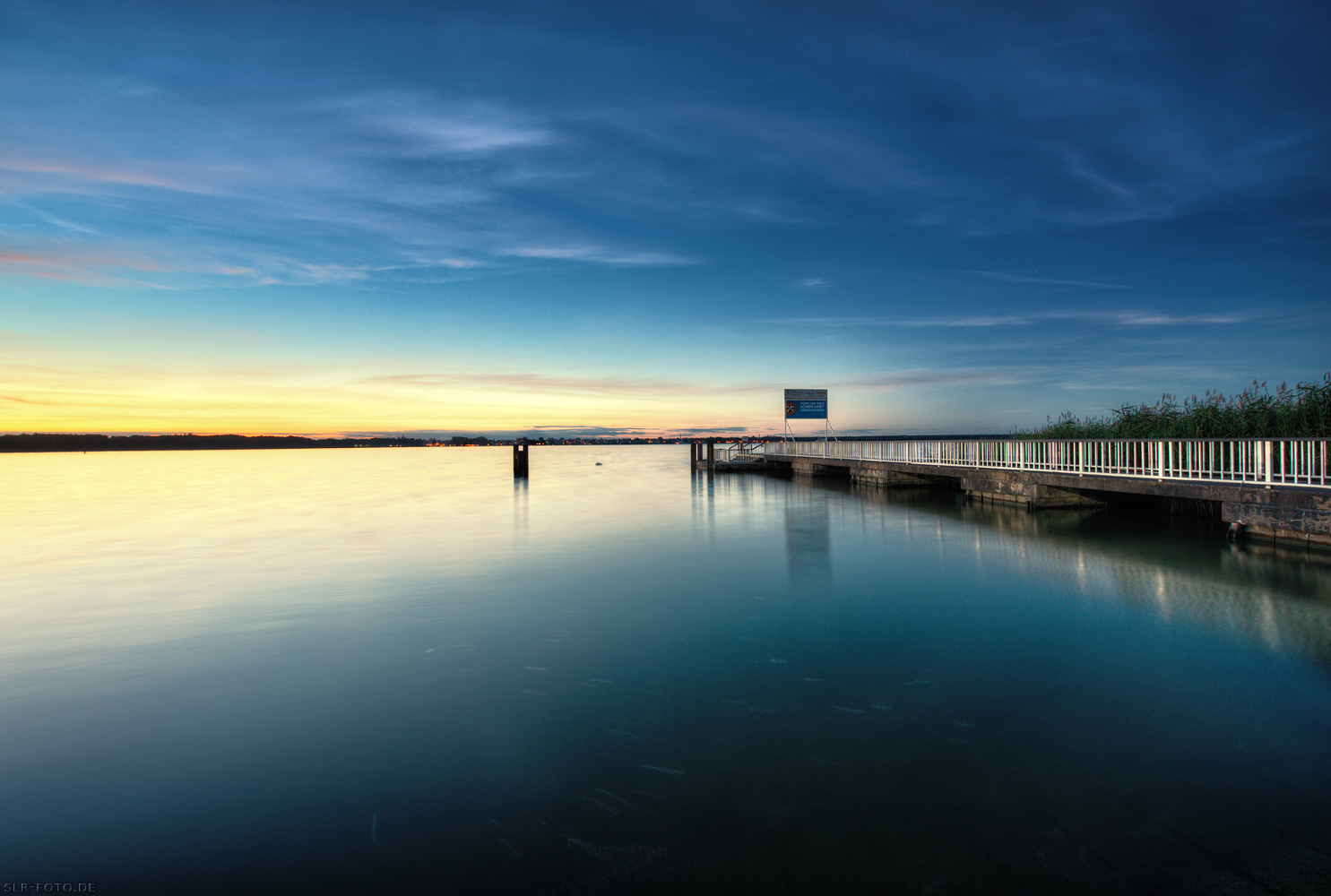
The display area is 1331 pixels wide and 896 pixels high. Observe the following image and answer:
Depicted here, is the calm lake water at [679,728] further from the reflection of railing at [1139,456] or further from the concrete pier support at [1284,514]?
the reflection of railing at [1139,456]

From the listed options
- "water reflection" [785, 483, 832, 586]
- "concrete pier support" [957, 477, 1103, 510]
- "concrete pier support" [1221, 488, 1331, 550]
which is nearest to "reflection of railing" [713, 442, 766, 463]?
"water reflection" [785, 483, 832, 586]

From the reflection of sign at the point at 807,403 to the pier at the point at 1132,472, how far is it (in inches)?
156

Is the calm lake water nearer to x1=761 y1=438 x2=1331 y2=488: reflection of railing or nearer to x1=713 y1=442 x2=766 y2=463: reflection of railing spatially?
x1=761 y1=438 x2=1331 y2=488: reflection of railing

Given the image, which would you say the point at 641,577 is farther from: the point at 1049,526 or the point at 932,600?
the point at 1049,526

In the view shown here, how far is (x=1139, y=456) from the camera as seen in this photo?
61.3 ft

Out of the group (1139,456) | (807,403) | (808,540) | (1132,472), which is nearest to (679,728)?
(808,540)

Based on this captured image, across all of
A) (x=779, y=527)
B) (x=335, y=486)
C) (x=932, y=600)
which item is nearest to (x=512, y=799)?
(x=932, y=600)

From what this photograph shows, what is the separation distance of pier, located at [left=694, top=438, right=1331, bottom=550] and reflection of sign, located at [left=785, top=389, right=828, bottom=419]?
396cm

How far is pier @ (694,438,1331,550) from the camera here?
1174 centimetres

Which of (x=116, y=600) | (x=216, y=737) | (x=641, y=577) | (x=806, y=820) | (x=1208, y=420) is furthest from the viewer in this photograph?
(x=1208, y=420)

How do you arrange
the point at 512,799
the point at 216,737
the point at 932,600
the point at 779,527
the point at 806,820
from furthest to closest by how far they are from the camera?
1. the point at 779,527
2. the point at 932,600
3. the point at 216,737
4. the point at 512,799
5. the point at 806,820

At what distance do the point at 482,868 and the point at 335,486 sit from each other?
123 ft

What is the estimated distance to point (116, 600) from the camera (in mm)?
10070

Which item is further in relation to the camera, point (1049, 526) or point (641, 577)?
point (1049, 526)
